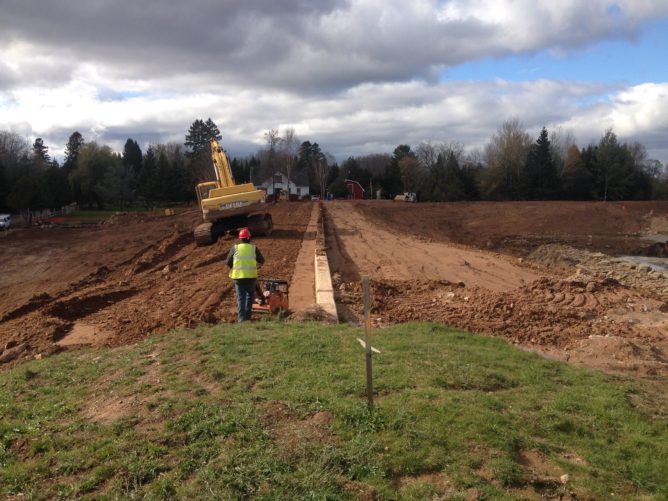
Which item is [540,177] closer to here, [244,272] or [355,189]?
[355,189]

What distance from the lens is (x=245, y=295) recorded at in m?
10.9

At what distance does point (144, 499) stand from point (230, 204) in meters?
19.9

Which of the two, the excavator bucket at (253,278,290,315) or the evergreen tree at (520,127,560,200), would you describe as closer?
the excavator bucket at (253,278,290,315)

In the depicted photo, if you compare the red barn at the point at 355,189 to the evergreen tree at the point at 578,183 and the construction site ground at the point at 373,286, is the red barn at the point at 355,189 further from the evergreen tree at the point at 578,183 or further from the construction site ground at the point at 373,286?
the construction site ground at the point at 373,286

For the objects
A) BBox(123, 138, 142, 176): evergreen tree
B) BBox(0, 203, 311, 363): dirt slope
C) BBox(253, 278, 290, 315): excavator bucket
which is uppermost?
BBox(123, 138, 142, 176): evergreen tree

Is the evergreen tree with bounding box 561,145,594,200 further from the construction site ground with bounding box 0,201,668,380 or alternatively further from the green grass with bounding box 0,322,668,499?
the green grass with bounding box 0,322,668,499

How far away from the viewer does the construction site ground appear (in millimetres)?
11297

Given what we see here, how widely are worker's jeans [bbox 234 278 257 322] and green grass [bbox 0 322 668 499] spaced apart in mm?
2437

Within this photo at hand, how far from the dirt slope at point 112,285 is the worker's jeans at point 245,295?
0.79 metres

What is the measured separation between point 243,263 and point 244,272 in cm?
17

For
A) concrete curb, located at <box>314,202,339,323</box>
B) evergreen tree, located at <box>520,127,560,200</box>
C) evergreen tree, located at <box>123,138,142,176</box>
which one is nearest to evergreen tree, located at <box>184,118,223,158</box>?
evergreen tree, located at <box>123,138,142,176</box>

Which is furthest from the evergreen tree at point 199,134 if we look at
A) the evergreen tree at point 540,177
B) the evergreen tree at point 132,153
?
the evergreen tree at point 540,177

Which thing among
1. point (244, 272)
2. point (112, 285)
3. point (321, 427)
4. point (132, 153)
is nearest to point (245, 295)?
point (244, 272)

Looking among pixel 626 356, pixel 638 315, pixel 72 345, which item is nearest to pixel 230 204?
pixel 72 345
